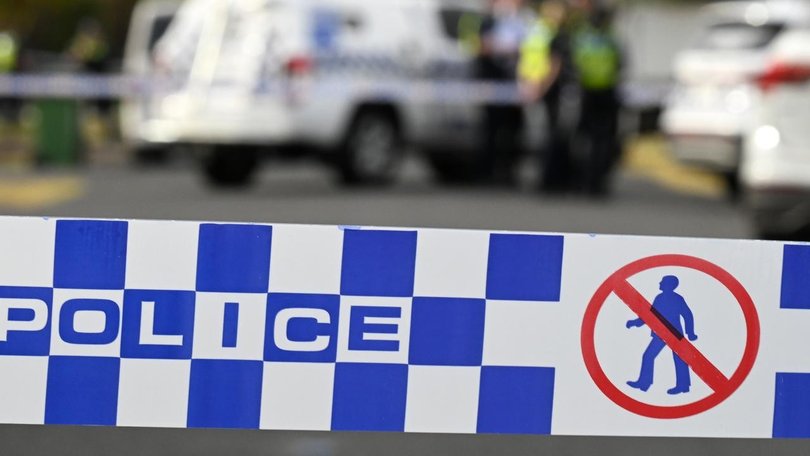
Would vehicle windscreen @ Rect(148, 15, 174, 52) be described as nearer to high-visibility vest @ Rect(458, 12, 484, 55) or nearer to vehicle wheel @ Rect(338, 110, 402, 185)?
high-visibility vest @ Rect(458, 12, 484, 55)

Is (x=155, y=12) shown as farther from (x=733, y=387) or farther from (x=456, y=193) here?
(x=733, y=387)

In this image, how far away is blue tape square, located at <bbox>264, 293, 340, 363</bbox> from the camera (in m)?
4.88

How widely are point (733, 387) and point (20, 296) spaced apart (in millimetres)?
1795

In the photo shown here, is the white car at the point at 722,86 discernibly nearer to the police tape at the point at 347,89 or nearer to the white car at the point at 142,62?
the police tape at the point at 347,89

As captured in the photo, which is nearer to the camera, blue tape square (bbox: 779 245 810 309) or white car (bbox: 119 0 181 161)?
blue tape square (bbox: 779 245 810 309)

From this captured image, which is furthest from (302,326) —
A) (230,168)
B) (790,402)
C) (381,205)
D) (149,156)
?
(149,156)

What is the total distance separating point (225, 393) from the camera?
4863 mm

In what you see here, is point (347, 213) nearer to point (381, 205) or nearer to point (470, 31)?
point (381, 205)

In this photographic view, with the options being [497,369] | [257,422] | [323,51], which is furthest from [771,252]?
[323,51]

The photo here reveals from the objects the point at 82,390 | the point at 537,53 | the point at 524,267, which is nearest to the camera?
the point at 82,390

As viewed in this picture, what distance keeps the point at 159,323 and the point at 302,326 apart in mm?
353

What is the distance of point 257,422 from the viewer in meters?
4.87

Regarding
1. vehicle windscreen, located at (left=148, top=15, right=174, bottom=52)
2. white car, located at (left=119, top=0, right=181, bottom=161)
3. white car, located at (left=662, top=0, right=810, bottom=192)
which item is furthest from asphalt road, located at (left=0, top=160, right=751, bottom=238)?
vehicle windscreen, located at (left=148, top=15, right=174, bottom=52)

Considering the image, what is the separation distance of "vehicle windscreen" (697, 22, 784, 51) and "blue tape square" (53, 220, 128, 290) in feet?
44.0
